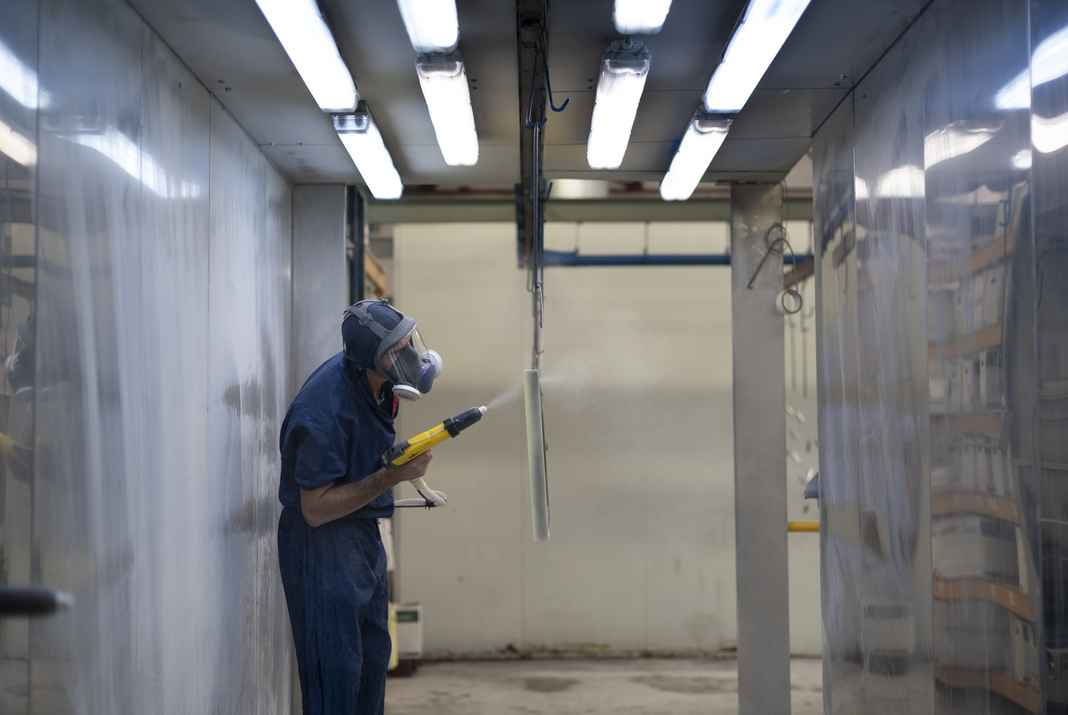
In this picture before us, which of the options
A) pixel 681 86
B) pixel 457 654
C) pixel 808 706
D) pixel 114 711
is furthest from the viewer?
pixel 457 654

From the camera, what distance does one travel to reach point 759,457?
3590 millimetres

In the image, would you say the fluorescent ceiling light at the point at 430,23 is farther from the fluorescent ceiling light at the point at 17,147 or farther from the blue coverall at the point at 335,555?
the blue coverall at the point at 335,555

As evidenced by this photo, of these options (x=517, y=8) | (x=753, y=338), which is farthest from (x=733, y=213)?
(x=517, y=8)

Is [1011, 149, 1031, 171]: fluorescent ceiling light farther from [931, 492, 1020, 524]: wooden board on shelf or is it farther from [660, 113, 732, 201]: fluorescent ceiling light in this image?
[660, 113, 732, 201]: fluorescent ceiling light

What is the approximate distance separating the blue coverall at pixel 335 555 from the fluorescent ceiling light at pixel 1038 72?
1.88 meters

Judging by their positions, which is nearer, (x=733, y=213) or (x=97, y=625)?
(x=97, y=625)

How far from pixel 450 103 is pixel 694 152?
38.9 inches

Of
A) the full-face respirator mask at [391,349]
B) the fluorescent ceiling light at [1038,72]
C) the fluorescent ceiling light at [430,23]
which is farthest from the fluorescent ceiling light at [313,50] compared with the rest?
the fluorescent ceiling light at [1038,72]

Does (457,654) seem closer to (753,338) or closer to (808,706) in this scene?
(808,706)

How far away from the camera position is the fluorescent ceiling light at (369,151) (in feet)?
8.96

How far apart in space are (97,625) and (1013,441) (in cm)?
192

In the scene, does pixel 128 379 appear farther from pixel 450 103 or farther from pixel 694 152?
pixel 694 152

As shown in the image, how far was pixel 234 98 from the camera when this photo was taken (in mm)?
2652

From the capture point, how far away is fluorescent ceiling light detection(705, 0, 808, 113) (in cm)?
202
